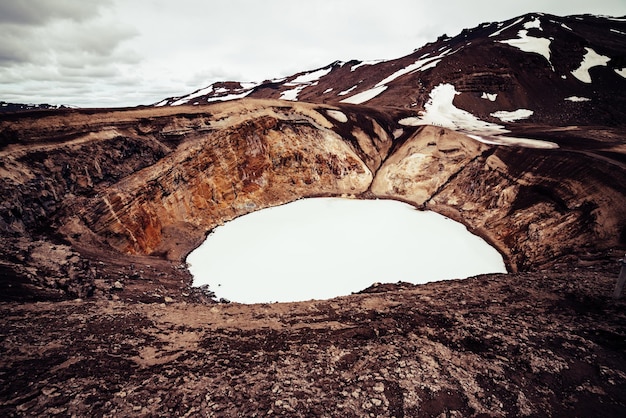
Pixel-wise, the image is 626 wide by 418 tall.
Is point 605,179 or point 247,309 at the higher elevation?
point 605,179

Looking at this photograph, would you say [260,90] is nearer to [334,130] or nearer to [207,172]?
[334,130]

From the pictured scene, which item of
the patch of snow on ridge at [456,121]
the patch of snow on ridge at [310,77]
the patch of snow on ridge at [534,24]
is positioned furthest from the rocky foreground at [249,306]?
the patch of snow on ridge at [310,77]

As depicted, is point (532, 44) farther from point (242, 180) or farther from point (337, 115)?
point (242, 180)

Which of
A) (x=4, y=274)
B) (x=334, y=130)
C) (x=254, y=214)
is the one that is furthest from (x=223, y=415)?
(x=334, y=130)

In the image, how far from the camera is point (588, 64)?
5484cm

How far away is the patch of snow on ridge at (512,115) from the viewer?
46.0m

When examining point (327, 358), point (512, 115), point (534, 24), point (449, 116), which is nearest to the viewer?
point (327, 358)

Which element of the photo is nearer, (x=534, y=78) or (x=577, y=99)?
(x=577, y=99)

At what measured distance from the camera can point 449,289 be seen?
10188 millimetres

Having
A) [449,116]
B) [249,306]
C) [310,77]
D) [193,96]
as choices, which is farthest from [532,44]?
[193,96]

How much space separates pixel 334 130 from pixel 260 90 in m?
79.0

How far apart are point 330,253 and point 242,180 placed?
11653mm

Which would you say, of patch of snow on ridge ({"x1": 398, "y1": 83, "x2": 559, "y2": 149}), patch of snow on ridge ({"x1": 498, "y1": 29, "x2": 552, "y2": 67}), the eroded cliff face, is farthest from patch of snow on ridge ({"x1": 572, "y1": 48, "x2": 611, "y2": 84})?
the eroded cliff face

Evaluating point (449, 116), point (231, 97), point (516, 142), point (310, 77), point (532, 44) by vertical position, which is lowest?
point (516, 142)
